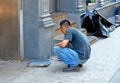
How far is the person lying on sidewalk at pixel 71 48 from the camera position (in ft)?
25.2

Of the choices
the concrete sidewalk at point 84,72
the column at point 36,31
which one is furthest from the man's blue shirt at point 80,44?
the column at point 36,31

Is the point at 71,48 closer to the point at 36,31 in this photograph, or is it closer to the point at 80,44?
the point at 80,44

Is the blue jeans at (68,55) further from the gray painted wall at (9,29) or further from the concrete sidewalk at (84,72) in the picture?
the gray painted wall at (9,29)

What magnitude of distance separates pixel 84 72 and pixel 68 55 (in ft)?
1.81

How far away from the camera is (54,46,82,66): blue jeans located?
7.69 meters

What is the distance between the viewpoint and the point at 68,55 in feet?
25.2

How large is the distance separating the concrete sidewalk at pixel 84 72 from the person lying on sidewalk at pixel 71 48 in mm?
221

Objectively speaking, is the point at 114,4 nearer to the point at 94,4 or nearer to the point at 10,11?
the point at 94,4

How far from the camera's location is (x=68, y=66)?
314 inches

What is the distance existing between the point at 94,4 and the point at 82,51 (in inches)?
269

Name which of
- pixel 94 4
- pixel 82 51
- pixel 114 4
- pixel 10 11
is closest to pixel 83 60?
pixel 82 51

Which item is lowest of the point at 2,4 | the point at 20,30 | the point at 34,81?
the point at 34,81

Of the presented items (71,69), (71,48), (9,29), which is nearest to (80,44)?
(71,48)

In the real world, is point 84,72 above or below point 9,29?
below
